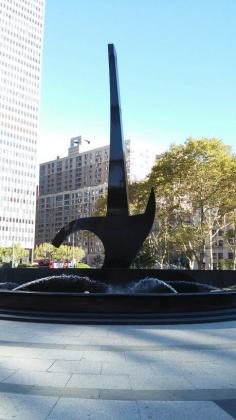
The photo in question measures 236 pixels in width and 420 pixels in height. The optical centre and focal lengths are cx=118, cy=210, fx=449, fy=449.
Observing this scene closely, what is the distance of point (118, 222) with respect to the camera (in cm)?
1853

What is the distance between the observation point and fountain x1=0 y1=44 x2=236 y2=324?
11.9 m

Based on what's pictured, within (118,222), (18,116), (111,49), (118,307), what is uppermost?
(18,116)

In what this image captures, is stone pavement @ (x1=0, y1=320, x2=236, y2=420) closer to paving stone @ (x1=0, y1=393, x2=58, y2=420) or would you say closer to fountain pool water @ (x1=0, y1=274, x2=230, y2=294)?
paving stone @ (x1=0, y1=393, x2=58, y2=420)

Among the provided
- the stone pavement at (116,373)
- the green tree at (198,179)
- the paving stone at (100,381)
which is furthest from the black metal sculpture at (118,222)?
the green tree at (198,179)

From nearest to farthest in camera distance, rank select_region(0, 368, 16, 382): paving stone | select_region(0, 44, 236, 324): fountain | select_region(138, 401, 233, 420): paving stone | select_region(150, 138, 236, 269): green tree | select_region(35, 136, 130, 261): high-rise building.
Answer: select_region(138, 401, 233, 420): paving stone → select_region(0, 368, 16, 382): paving stone → select_region(0, 44, 236, 324): fountain → select_region(150, 138, 236, 269): green tree → select_region(35, 136, 130, 261): high-rise building

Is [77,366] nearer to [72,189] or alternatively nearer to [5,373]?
[5,373]

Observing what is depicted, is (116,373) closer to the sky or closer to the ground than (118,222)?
closer to the ground

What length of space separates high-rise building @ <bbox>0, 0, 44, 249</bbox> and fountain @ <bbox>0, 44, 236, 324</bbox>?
118 m

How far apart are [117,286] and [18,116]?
12988 cm

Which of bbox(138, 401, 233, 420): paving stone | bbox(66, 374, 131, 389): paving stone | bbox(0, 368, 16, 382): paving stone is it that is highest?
bbox(0, 368, 16, 382): paving stone

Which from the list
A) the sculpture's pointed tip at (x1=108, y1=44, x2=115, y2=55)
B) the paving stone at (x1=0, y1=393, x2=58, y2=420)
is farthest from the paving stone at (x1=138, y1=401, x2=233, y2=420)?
the sculpture's pointed tip at (x1=108, y1=44, x2=115, y2=55)

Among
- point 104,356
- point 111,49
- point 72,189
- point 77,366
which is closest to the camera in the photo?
point 77,366

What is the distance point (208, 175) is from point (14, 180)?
109 meters

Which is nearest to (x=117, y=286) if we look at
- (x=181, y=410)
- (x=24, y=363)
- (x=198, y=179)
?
(x=24, y=363)
